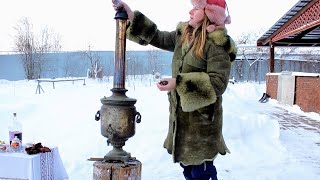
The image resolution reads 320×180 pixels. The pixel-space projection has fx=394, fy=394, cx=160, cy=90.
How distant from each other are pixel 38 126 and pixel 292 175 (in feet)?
15.6

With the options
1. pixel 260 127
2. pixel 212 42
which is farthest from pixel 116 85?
pixel 260 127

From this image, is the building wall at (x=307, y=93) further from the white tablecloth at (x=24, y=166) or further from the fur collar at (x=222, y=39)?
the fur collar at (x=222, y=39)

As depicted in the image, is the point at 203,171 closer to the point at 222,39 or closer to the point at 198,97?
the point at 198,97

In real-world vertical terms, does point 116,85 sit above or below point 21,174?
above

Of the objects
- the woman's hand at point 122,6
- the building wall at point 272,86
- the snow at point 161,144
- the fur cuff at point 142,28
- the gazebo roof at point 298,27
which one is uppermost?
the gazebo roof at point 298,27

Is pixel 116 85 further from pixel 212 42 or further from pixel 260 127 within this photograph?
pixel 260 127

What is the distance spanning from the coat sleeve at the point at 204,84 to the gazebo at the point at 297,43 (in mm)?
9050

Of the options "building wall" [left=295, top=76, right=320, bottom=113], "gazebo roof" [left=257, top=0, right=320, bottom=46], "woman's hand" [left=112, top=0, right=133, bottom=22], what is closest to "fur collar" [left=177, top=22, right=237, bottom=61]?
"woman's hand" [left=112, top=0, right=133, bottom=22]

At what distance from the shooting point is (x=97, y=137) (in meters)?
6.34

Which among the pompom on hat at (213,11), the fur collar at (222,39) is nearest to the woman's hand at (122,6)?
the pompom on hat at (213,11)

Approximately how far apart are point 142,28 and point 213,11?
0.59 meters

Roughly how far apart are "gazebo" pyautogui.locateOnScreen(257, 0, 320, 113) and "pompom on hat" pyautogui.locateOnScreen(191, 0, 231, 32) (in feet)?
29.0

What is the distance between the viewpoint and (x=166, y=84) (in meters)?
2.42

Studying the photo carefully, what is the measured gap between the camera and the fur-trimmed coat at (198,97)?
246 centimetres
